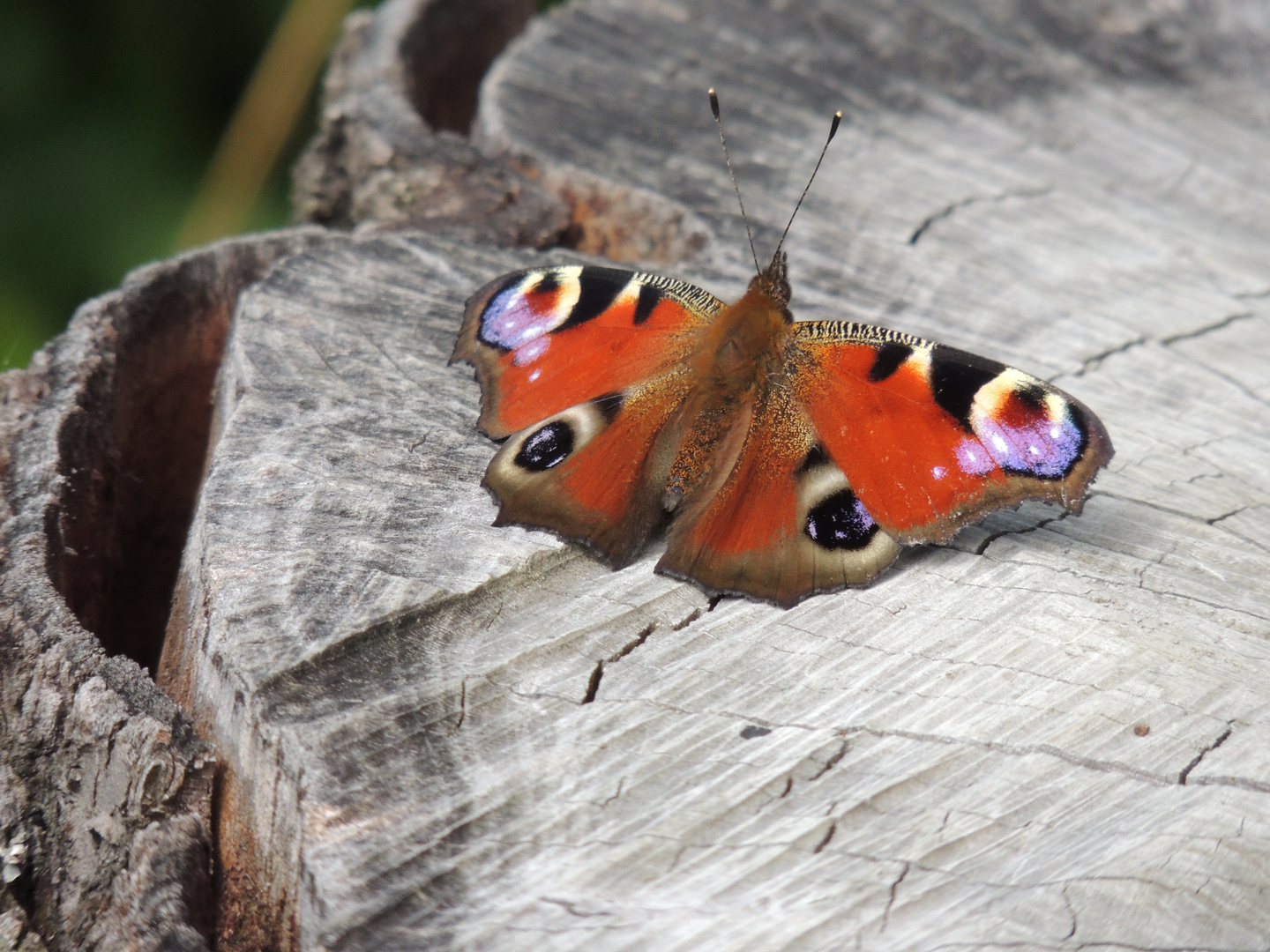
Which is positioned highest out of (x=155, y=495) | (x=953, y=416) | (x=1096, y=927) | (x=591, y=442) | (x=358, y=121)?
(x=358, y=121)

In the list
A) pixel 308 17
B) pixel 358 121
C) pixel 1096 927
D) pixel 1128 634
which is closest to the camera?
pixel 1096 927

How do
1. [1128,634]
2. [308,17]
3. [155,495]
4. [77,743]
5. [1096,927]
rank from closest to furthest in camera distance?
1. [1096,927]
2. [77,743]
3. [1128,634]
4. [155,495]
5. [308,17]

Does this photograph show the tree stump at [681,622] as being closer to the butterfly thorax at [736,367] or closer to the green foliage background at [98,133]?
the butterfly thorax at [736,367]

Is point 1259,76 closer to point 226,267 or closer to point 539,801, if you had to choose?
point 226,267

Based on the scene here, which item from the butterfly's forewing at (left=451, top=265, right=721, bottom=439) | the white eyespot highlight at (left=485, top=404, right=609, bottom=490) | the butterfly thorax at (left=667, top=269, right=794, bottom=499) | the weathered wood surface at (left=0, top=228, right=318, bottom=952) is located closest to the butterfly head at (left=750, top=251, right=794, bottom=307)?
the butterfly thorax at (left=667, top=269, right=794, bottom=499)

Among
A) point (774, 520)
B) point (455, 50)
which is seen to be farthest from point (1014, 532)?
point (455, 50)

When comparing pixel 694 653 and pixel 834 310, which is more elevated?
pixel 834 310

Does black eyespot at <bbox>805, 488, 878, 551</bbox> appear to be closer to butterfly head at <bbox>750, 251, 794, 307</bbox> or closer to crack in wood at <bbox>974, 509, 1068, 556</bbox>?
crack in wood at <bbox>974, 509, 1068, 556</bbox>

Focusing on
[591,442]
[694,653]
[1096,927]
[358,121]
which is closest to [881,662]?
[694,653]
